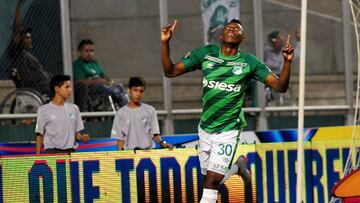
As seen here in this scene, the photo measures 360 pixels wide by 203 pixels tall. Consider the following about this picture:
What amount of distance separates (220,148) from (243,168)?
3.43 ft

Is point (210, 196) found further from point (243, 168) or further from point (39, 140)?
point (39, 140)

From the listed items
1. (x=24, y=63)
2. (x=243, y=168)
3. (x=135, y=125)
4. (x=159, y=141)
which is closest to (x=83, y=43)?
(x=24, y=63)

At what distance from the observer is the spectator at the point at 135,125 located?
15.5 m

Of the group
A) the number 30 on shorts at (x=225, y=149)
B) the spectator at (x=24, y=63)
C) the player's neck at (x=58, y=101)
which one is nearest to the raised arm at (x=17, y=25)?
the spectator at (x=24, y=63)

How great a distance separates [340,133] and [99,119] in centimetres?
355

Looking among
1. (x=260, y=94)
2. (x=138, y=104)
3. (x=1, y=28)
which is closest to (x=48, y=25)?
(x=1, y=28)

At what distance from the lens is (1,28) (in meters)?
16.1

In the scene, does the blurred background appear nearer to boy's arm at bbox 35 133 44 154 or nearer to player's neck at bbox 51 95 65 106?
player's neck at bbox 51 95 65 106

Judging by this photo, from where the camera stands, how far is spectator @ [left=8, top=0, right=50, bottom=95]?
16188 mm

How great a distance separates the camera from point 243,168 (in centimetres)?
1259

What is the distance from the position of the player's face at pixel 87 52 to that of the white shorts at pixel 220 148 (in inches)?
218

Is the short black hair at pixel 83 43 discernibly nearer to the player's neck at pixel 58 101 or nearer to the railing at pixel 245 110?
the railing at pixel 245 110

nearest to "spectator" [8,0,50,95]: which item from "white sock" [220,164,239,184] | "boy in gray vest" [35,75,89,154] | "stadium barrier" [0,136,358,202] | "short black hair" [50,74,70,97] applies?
"short black hair" [50,74,70,97]

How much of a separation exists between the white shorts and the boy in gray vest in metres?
3.41
